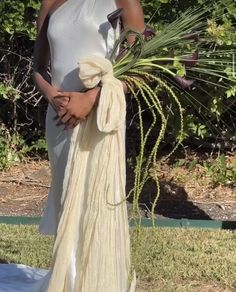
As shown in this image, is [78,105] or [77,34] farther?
[77,34]

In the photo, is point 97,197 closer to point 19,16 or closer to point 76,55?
point 76,55

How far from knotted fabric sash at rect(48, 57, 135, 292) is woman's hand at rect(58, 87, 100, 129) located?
1.5 inches

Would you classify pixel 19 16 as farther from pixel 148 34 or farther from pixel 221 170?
pixel 148 34

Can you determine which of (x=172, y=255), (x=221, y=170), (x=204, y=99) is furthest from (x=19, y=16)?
(x=172, y=255)

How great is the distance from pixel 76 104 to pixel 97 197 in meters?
0.44

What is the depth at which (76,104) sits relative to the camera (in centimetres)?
390

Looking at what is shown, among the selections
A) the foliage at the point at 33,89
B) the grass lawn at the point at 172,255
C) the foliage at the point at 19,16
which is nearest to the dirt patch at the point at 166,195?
the foliage at the point at 33,89

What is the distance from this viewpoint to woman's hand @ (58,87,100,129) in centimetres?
390

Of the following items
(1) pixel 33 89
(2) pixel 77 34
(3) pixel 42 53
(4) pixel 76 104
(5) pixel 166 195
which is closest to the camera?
(4) pixel 76 104

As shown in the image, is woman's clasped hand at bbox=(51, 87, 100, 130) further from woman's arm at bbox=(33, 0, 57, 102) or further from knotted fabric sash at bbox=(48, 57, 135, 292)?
woman's arm at bbox=(33, 0, 57, 102)

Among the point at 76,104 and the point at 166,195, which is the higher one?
the point at 76,104

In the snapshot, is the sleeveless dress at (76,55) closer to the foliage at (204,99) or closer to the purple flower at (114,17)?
the purple flower at (114,17)

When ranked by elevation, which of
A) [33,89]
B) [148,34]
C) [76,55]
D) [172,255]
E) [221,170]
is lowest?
[172,255]

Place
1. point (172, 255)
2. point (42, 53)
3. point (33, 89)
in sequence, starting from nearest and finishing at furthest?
1. point (42, 53)
2. point (172, 255)
3. point (33, 89)
